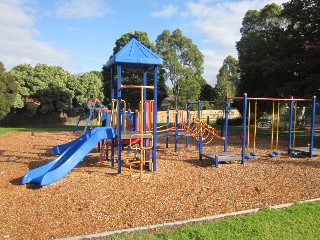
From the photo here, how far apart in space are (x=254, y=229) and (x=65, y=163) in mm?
4626

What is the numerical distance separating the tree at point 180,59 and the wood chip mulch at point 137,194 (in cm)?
3957

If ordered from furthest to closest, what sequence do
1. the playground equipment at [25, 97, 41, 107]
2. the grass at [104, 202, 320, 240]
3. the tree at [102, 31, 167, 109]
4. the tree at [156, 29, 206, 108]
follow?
1. the tree at [156, 29, 206, 108]
2. the tree at [102, 31, 167, 109]
3. the playground equipment at [25, 97, 41, 107]
4. the grass at [104, 202, 320, 240]

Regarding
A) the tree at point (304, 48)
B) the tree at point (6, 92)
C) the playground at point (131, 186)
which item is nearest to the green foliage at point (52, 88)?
the tree at point (6, 92)

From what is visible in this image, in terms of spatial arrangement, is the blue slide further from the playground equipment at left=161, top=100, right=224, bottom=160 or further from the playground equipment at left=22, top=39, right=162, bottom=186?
the playground equipment at left=161, top=100, right=224, bottom=160

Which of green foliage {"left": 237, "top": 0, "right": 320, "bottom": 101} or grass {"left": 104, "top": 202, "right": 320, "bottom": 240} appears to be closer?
grass {"left": 104, "top": 202, "right": 320, "bottom": 240}

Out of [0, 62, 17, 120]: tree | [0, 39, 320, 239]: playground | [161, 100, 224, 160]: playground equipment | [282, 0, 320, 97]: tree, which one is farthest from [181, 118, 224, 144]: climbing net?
[0, 62, 17, 120]: tree

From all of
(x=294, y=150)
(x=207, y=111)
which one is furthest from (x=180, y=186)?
(x=207, y=111)

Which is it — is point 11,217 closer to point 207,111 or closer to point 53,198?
point 53,198

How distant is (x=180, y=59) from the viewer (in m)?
49.2

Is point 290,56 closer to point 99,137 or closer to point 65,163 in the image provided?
point 99,137

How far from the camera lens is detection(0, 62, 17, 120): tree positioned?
24.9m

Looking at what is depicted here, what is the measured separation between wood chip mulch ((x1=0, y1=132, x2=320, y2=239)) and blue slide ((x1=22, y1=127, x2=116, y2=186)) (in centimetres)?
18

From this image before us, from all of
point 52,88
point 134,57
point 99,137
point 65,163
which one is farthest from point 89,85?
point 65,163

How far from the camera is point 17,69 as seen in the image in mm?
32156
